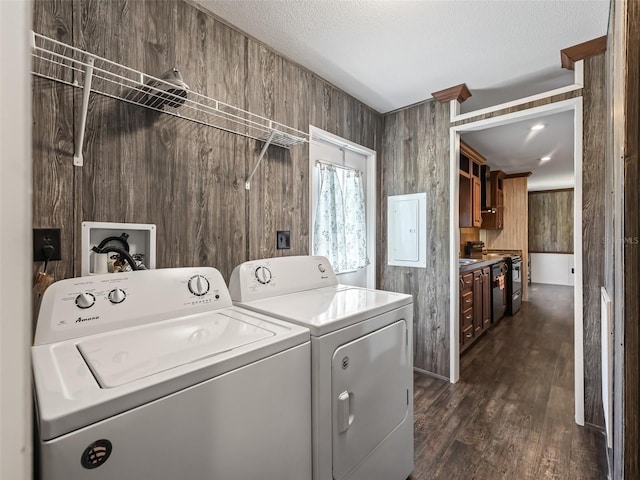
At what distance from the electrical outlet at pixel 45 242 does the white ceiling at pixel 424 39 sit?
4.23ft

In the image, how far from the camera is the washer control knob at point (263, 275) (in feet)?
5.18

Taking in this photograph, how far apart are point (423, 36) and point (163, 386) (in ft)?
6.87

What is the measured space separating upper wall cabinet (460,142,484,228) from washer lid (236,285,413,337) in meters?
2.63

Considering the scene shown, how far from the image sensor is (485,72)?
86.3 inches

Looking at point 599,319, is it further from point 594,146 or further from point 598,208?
point 594,146

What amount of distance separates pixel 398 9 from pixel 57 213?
180 cm

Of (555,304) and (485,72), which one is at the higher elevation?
(485,72)

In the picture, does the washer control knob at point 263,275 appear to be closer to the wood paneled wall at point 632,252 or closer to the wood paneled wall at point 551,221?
the wood paneled wall at point 632,252

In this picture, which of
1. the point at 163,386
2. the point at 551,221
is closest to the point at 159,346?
the point at 163,386

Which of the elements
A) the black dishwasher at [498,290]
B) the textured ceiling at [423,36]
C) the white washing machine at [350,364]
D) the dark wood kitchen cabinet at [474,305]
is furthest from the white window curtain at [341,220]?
the black dishwasher at [498,290]

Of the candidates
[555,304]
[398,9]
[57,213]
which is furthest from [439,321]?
[555,304]

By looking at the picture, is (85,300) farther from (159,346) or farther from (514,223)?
(514,223)

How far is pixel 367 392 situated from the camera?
4.21 feet

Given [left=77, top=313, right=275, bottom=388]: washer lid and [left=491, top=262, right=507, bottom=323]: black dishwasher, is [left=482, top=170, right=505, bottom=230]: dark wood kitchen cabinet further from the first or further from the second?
[left=77, top=313, right=275, bottom=388]: washer lid
